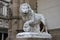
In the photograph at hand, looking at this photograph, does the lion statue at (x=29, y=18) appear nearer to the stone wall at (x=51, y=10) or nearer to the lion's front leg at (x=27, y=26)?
the lion's front leg at (x=27, y=26)

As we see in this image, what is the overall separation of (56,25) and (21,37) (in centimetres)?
200

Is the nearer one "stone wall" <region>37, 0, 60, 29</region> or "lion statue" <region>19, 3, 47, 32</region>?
"lion statue" <region>19, 3, 47, 32</region>

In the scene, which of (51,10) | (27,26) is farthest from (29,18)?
(51,10)

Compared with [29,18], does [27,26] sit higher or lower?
lower

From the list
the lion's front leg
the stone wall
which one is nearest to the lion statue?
the lion's front leg

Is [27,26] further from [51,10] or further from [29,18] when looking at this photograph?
[51,10]

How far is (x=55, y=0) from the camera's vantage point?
16.3ft

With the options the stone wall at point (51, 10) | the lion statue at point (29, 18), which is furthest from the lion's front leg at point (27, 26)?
the stone wall at point (51, 10)

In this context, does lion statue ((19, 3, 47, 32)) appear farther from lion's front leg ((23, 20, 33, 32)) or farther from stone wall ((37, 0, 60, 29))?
stone wall ((37, 0, 60, 29))

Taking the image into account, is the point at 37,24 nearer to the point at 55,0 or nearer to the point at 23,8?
the point at 23,8

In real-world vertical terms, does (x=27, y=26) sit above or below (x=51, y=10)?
below

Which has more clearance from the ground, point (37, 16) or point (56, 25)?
point (37, 16)

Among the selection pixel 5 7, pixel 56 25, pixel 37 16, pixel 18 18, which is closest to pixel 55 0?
pixel 56 25

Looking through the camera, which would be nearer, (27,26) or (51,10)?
(27,26)
